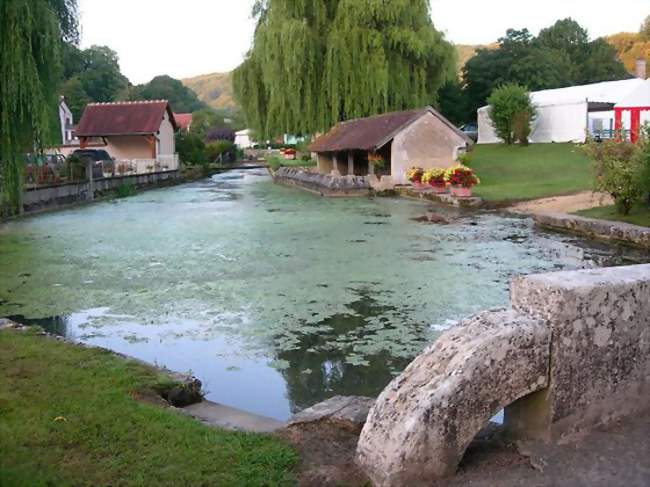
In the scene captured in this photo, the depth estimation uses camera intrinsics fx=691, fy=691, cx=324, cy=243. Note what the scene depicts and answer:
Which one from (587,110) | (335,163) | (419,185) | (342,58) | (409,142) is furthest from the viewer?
(587,110)

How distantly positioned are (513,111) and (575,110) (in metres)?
3.23

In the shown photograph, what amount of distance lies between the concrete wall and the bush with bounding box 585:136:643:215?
11097mm

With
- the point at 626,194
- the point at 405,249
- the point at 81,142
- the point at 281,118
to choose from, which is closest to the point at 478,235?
the point at 405,249

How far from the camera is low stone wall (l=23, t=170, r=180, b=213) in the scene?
2167 cm

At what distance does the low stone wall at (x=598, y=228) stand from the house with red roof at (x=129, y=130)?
97.3ft

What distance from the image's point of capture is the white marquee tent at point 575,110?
36031 mm

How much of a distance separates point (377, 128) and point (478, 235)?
14.3m

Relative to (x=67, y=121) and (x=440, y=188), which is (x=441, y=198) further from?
(x=67, y=121)

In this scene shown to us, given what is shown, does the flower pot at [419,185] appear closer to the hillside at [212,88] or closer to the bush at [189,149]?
the bush at [189,149]

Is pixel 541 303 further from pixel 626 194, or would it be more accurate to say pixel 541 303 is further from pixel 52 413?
pixel 626 194

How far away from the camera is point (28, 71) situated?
13133mm

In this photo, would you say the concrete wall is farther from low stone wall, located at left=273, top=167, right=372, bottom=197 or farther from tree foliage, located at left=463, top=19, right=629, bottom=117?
tree foliage, located at left=463, top=19, right=629, bottom=117

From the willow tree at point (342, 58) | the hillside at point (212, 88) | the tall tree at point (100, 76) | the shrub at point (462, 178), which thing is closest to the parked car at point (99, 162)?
the willow tree at point (342, 58)

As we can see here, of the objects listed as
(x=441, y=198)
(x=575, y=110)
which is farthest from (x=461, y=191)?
(x=575, y=110)
